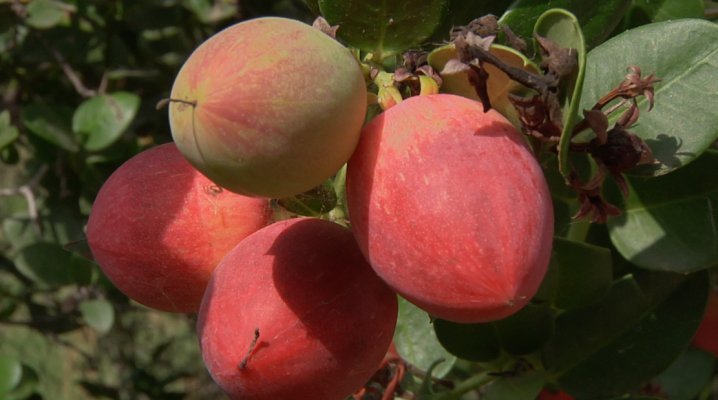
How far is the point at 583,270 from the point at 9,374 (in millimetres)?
1787

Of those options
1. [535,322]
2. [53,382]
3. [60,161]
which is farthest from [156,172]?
[53,382]

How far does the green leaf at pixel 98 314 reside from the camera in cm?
200

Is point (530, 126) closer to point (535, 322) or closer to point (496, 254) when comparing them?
point (496, 254)

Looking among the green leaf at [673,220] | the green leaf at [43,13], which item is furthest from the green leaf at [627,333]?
the green leaf at [43,13]

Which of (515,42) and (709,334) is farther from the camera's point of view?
(709,334)

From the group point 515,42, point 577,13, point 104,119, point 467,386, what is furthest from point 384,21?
point 104,119

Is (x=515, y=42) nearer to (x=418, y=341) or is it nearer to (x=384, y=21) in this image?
(x=384, y=21)

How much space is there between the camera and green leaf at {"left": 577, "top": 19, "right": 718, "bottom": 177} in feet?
3.04

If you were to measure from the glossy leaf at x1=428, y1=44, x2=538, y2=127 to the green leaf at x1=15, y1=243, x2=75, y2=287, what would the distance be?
150cm

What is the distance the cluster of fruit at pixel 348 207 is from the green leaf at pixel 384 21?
14 cm

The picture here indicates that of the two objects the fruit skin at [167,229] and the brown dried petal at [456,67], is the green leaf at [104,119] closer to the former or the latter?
the fruit skin at [167,229]

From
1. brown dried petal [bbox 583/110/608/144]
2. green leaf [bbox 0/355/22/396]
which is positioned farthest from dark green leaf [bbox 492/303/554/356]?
green leaf [bbox 0/355/22/396]

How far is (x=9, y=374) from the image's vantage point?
2.04 metres

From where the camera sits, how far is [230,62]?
787 millimetres
